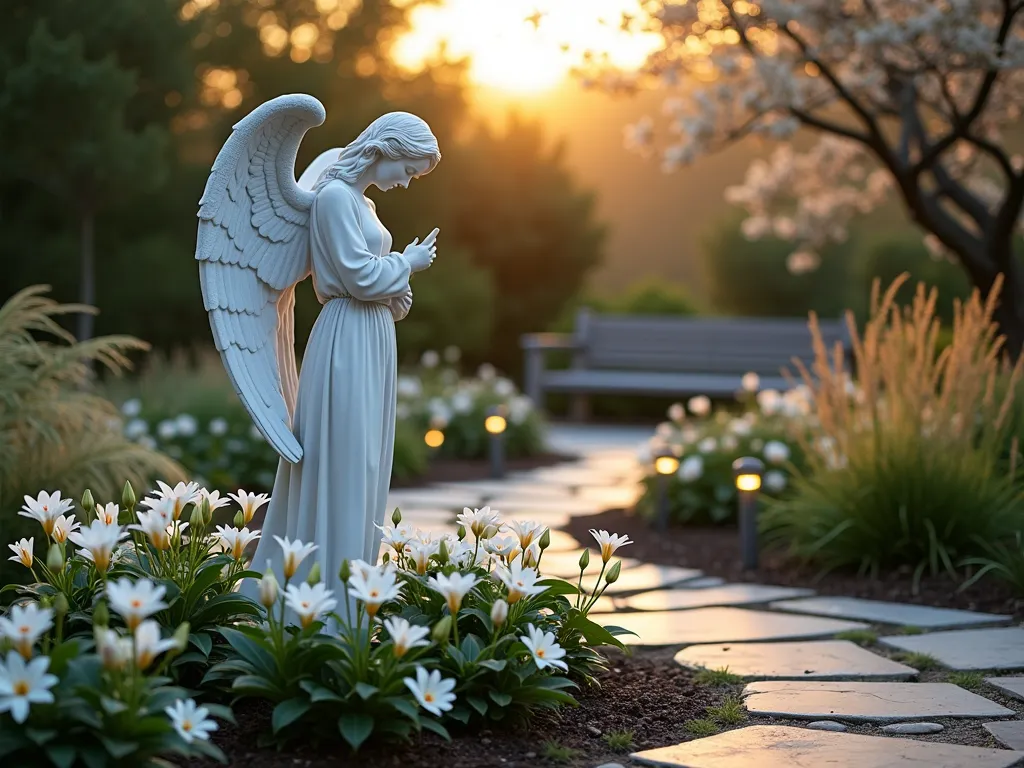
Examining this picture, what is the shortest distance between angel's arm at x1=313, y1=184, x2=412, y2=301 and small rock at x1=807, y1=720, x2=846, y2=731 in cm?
162

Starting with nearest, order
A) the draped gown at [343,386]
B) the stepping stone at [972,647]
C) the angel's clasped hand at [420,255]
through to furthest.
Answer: the draped gown at [343,386] → the angel's clasped hand at [420,255] → the stepping stone at [972,647]

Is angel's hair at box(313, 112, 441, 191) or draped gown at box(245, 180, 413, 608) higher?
angel's hair at box(313, 112, 441, 191)

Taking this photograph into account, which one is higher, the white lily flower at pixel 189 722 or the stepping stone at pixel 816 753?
the white lily flower at pixel 189 722

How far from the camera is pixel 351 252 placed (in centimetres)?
322

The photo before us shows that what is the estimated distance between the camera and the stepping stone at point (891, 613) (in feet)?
14.4

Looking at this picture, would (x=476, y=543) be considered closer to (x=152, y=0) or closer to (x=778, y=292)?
(x=152, y=0)

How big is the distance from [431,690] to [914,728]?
4.45 feet

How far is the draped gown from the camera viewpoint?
3250 mm

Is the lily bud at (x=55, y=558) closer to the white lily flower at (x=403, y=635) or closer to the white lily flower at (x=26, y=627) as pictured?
the white lily flower at (x=26, y=627)

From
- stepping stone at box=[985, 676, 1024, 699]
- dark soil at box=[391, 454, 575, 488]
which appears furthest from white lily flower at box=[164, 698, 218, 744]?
dark soil at box=[391, 454, 575, 488]

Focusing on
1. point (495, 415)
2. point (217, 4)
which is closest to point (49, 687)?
point (495, 415)

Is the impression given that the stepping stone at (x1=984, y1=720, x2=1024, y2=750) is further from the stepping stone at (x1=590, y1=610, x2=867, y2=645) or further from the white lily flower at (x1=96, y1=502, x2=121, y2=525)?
the white lily flower at (x1=96, y1=502, x2=121, y2=525)

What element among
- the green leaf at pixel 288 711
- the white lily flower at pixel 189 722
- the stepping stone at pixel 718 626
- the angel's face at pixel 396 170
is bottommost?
the stepping stone at pixel 718 626

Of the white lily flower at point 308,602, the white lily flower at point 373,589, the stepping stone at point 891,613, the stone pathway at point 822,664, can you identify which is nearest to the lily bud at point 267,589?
the white lily flower at point 308,602
